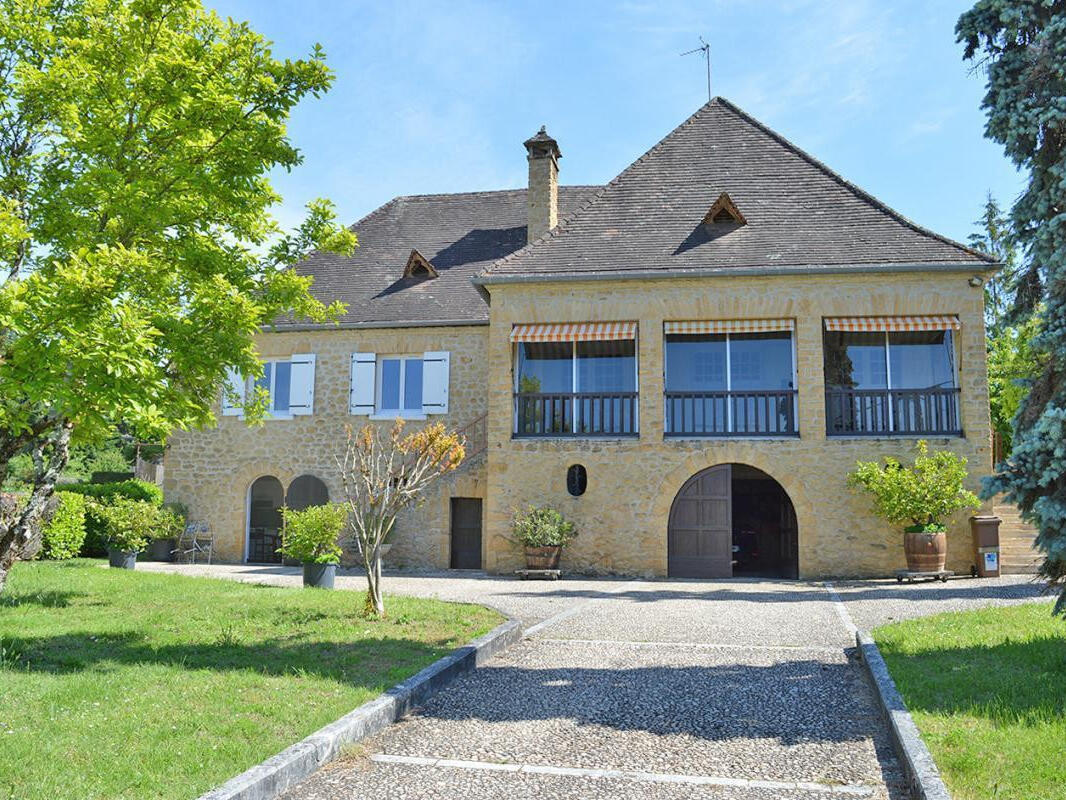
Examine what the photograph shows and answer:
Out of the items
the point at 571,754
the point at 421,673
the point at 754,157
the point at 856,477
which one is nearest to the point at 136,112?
the point at 421,673

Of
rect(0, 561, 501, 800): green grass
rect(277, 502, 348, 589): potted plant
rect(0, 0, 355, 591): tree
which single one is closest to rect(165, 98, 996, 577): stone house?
rect(277, 502, 348, 589): potted plant

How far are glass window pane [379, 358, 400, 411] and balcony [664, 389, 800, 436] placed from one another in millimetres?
5756

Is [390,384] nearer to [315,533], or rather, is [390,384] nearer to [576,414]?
[576,414]

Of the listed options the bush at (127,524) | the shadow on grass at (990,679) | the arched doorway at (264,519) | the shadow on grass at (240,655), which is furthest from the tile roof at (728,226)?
the shadow on grass at (240,655)

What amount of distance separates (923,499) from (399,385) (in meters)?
10.3

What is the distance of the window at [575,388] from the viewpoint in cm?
1627

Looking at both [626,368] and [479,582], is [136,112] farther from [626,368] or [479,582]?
[626,368]

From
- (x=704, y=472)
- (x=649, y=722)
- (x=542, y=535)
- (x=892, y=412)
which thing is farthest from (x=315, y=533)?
(x=892, y=412)

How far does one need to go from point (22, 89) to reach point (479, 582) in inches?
387

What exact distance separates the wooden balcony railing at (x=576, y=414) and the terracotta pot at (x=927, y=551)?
16.9 feet

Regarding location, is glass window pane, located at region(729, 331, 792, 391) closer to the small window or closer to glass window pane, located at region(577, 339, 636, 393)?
glass window pane, located at region(577, 339, 636, 393)

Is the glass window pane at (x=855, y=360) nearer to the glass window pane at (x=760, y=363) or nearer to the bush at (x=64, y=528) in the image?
the glass window pane at (x=760, y=363)

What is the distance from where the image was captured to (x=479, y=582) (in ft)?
47.3

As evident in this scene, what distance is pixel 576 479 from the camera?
16000 millimetres
